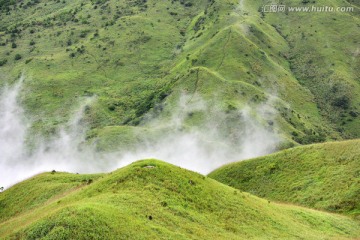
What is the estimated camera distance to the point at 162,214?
39.7 meters

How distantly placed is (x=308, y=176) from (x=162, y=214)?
121ft

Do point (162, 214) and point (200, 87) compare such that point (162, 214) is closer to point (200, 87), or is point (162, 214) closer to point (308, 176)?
point (308, 176)

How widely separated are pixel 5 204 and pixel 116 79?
132144mm

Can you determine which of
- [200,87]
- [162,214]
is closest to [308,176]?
[162,214]

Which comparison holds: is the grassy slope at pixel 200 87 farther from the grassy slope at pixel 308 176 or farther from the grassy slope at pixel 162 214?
Result: the grassy slope at pixel 162 214

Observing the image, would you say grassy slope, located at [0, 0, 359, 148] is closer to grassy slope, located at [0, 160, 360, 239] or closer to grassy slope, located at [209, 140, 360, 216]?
grassy slope, located at [209, 140, 360, 216]

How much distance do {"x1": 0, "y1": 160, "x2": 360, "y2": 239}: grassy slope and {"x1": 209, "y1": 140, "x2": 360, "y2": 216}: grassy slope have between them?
6.69 metres

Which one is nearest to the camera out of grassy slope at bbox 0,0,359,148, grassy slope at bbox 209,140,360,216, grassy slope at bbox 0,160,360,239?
grassy slope at bbox 0,160,360,239

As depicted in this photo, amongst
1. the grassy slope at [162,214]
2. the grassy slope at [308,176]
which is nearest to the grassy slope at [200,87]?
the grassy slope at [308,176]

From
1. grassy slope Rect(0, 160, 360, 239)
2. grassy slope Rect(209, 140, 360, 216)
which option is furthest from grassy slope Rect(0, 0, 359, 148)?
grassy slope Rect(0, 160, 360, 239)

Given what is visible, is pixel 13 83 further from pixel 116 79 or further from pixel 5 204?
pixel 5 204

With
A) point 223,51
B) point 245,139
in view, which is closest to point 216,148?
point 245,139

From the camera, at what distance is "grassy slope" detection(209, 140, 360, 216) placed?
61.2m

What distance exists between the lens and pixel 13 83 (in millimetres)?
184375
